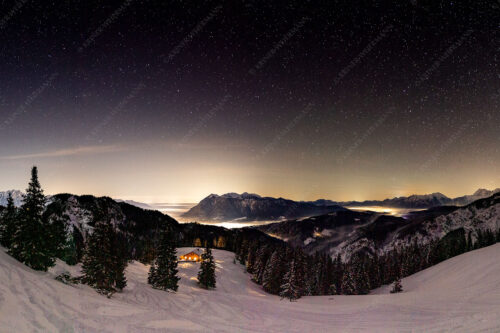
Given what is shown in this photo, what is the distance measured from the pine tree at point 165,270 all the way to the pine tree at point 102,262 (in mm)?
10366

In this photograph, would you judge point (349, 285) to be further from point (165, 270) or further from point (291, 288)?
point (165, 270)

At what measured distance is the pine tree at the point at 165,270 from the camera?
4247 centimetres

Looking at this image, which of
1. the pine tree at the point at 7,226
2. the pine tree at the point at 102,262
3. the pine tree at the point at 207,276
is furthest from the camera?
the pine tree at the point at 207,276

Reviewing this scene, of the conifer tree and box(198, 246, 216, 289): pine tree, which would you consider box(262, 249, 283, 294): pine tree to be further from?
the conifer tree

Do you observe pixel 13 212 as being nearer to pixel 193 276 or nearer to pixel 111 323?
pixel 111 323

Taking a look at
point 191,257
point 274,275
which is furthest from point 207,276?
point 191,257

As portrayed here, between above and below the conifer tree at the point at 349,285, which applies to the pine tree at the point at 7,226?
above

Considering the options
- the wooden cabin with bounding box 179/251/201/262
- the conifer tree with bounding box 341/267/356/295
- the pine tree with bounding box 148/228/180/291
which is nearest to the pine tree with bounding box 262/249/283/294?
the conifer tree with bounding box 341/267/356/295

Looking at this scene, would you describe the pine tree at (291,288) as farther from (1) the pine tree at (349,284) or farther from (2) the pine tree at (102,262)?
(2) the pine tree at (102,262)

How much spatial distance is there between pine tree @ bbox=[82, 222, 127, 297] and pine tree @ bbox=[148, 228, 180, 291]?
1037 centimetres

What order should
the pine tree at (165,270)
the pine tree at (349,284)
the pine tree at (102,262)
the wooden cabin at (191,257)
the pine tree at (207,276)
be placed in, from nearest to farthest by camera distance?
the pine tree at (102,262)
the pine tree at (165,270)
the pine tree at (207,276)
the pine tree at (349,284)
the wooden cabin at (191,257)

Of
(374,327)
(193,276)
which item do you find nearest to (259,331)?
(374,327)

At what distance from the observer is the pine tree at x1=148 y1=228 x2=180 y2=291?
42.5m

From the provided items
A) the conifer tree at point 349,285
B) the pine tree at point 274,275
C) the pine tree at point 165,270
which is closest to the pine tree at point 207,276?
the pine tree at point 165,270
